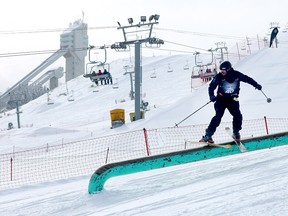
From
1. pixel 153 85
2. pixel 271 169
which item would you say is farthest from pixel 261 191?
pixel 153 85

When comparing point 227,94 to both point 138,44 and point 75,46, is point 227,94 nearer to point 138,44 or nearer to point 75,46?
point 138,44

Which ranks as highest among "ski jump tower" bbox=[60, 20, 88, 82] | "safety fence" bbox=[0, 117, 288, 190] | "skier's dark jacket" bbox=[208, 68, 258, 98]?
"ski jump tower" bbox=[60, 20, 88, 82]

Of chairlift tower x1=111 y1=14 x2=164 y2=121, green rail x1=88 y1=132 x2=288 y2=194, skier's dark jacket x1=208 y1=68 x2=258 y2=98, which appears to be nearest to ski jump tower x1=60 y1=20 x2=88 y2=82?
chairlift tower x1=111 y1=14 x2=164 y2=121

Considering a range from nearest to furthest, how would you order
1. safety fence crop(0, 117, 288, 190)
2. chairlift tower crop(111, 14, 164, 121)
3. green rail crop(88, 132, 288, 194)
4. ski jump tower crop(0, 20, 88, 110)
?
green rail crop(88, 132, 288, 194) < safety fence crop(0, 117, 288, 190) < chairlift tower crop(111, 14, 164, 121) < ski jump tower crop(0, 20, 88, 110)

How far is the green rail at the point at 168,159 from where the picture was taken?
5.94 m

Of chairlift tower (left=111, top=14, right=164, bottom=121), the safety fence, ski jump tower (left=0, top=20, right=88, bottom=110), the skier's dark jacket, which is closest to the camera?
the skier's dark jacket

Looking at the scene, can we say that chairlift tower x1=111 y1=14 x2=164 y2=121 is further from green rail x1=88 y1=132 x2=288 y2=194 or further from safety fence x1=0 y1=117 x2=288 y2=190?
green rail x1=88 y1=132 x2=288 y2=194

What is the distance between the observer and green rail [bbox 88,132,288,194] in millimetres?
5938

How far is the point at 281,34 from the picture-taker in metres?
89.9

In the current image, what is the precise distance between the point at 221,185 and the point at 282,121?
15119 millimetres

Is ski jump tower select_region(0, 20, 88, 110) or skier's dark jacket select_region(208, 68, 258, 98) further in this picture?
ski jump tower select_region(0, 20, 88, 110)

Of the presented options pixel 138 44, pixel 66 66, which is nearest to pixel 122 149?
pixel 138 44

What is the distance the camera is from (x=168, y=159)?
6254 millimetres

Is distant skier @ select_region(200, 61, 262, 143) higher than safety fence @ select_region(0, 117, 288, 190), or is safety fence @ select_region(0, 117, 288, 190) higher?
distant skier @ select_region(200, 61, 262, 143)
